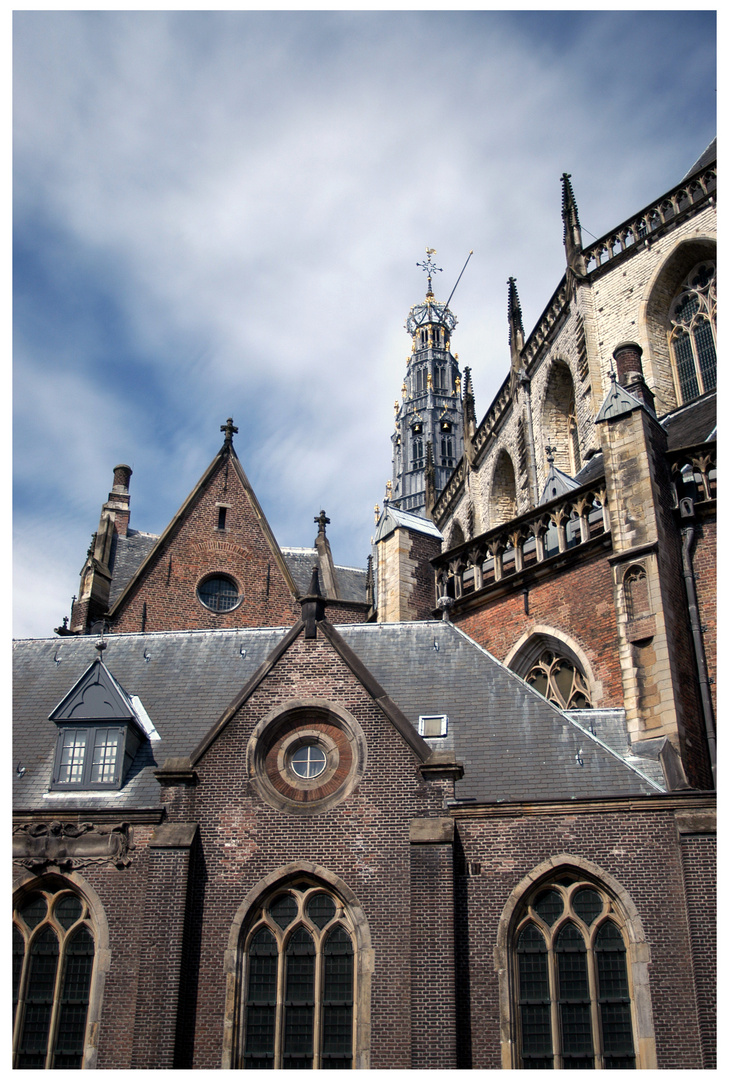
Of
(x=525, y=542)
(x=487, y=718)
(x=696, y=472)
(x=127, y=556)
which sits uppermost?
(x=127, y=556)

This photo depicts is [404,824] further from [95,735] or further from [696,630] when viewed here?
[696,630]

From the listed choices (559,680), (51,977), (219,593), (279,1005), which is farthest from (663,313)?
(51,977)

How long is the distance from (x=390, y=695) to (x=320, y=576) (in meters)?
12.6

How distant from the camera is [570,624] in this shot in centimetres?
1703

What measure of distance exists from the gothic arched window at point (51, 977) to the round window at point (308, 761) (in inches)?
138

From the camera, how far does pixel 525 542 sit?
63.5 feet

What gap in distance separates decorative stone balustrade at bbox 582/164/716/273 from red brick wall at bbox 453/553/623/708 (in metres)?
13.2

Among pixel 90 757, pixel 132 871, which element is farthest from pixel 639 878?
pixel 90 757

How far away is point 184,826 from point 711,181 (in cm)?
2169

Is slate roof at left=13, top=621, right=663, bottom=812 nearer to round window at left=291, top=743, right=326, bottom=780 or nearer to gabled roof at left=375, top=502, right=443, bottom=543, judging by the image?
round window at left=291, top=743, right=326, bottom=780

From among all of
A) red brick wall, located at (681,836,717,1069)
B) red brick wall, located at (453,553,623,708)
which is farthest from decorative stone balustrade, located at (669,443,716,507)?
red brick wall, located at (681,836,717,1069)

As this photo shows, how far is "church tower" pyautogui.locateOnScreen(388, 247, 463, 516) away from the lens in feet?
225

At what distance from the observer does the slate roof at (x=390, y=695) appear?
1309cm

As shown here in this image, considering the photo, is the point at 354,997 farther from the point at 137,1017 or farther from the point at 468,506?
the point at 468,506
